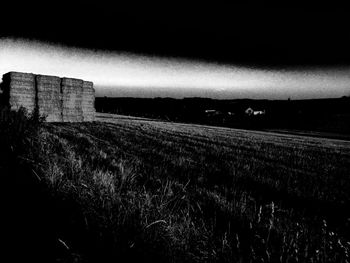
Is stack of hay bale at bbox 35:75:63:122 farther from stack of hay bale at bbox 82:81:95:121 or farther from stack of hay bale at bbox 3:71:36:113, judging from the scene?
stack of hay bale at bbox 82:81:95:121

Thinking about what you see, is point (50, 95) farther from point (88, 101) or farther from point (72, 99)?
point (88, 101)

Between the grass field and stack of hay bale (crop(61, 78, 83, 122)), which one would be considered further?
stack of hay bale (crop(61, 78, 83, 122))

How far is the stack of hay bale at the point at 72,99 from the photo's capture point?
18.5 metres

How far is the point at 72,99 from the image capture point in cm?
1909

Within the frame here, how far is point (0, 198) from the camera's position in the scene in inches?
111

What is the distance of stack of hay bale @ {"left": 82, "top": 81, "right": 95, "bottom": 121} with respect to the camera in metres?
20.7

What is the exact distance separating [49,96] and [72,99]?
1.81 meters

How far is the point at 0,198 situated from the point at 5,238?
906 millimetres

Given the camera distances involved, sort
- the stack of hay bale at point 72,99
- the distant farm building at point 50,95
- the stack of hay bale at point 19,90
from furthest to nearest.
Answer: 1. the stack of hay bale at point 72,99
2. the distant farm building at point 50,95
3. the stack of hay bale at point 19,90

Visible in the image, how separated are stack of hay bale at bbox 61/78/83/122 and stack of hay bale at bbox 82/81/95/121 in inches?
27.9

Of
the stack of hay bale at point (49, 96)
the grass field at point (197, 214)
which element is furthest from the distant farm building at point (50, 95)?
the grass field at point (197, 214)

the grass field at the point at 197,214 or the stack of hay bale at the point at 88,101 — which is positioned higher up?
the stack of hay bale at the point at 88,101

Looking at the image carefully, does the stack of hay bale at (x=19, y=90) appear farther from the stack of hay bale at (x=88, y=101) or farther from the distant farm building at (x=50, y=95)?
the stack of hay bale at (x=88, y=101)

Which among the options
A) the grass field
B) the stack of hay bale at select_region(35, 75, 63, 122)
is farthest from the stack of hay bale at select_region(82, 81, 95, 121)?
the grass field
